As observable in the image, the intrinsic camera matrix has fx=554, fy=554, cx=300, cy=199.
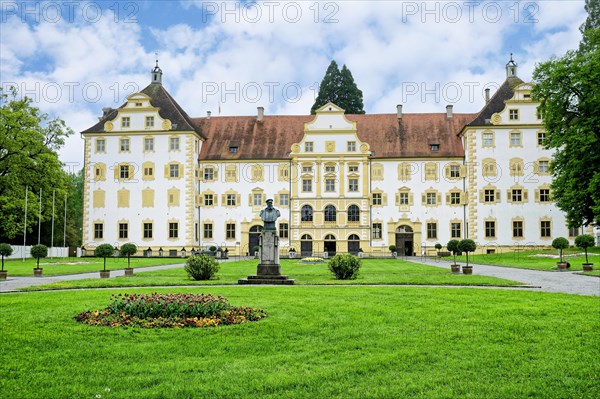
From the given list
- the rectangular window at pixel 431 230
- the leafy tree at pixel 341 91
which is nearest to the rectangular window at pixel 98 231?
the leafy tree at pixel 341 91

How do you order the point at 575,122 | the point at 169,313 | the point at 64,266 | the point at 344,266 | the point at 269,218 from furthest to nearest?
1. the point at 575,122
2. the point at 64,266
3. the point at 269,218
4. the point at 344,266
5. the point at 169,313

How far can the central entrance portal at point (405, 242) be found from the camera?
48.4 meters

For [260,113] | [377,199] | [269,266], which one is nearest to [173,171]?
[260,113]

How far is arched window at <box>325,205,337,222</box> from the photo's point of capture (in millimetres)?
48656

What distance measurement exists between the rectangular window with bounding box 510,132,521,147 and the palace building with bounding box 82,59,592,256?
303 mm

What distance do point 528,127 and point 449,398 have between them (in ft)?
149

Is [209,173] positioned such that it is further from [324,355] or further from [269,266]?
[324,355]

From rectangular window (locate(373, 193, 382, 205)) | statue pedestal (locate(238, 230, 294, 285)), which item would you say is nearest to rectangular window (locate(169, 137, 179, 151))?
rectangular window (locate(373, 193, 382, 205))

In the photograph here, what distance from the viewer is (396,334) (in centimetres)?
869

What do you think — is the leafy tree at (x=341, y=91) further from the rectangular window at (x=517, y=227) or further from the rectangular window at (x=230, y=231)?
the rectangular window at (x=517, y=227)

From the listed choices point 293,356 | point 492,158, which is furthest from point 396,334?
point 492,158

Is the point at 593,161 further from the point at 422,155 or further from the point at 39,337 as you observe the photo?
the point at 39,337

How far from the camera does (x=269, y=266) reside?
20.0 metres

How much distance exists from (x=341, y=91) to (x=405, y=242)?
19858 mm
